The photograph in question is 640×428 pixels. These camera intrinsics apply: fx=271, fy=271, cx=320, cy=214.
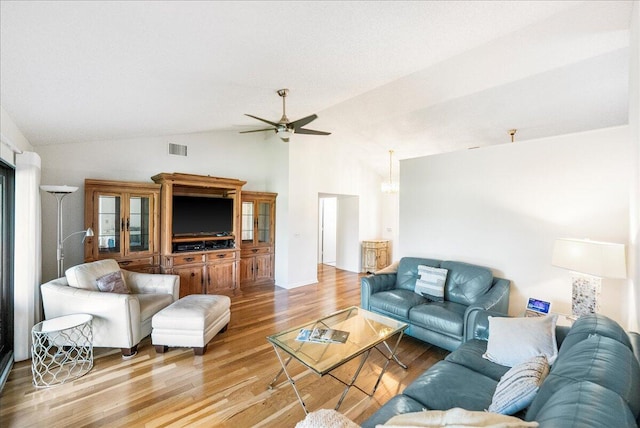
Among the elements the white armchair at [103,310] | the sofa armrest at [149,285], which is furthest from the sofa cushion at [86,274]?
the sofa armrest at [149,285]

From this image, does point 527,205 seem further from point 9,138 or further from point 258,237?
point 9,138

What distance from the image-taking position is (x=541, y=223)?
307 centimetres

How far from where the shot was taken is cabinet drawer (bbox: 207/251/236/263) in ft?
15.4

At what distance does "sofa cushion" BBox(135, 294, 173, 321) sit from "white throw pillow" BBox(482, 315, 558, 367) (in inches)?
130

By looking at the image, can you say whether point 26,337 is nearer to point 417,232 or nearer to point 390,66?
point 390,66

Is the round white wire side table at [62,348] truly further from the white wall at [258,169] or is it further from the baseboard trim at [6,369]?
the white wall at [258,169]

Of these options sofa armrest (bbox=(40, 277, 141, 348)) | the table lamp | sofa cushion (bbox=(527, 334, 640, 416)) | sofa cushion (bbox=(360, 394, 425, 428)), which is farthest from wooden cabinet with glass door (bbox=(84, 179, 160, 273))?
the table lamp

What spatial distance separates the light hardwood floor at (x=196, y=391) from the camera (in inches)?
78.2

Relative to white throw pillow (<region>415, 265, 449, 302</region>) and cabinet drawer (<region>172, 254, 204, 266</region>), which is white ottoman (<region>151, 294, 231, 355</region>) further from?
white throw pillow (<region>415, 265, 449, 302</region>)

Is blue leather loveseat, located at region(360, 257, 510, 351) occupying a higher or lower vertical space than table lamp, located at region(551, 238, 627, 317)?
lower

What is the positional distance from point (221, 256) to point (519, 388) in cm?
442

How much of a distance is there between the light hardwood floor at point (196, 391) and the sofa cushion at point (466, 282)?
2.29 feet

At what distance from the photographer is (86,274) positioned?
302 centimetres

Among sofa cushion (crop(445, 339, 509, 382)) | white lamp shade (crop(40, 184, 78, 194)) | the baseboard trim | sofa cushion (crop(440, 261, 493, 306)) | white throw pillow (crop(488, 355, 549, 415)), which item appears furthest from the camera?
sofa cushion (crop(440, 261, 493, 306))
